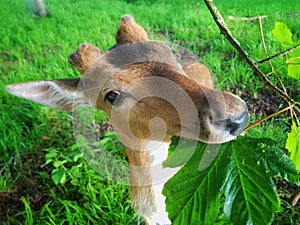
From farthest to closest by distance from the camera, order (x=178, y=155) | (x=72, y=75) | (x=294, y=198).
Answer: (x=72, y=75)
(x=294, y=198)
(x=178, y=155)

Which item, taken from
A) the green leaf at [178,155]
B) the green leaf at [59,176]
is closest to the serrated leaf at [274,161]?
the green leaf at [178,155]

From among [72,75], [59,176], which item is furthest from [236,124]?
[72,75]

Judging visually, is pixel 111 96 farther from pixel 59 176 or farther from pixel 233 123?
pixel 59 176

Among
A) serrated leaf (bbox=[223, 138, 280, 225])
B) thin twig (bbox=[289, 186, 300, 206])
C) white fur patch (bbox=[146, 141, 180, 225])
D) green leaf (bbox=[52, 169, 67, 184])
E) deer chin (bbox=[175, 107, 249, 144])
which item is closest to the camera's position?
serrated leaf (bbox=[223, 138, 280, 225])

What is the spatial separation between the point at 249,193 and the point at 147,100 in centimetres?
56

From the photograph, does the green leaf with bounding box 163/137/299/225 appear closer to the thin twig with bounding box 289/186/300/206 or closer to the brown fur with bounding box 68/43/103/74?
the brown fur with bounding box 68/43/103/74

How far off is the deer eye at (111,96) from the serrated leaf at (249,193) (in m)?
0.61

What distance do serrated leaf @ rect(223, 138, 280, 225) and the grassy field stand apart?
794 millimetres

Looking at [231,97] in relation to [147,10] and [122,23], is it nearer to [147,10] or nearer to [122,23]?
[122,23]

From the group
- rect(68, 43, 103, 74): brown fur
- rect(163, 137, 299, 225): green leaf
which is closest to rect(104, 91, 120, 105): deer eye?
rect(68, 43, 103, 74): brown fur

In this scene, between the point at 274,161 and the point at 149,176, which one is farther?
the point at 149,176

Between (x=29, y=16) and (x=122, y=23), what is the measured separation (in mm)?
2476

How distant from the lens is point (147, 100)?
1055 millimetres

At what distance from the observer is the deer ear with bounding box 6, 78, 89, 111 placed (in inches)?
47.1
